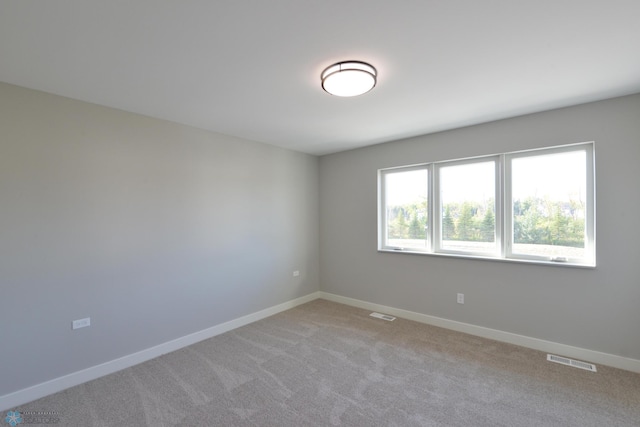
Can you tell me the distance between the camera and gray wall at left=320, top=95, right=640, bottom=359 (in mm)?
2561

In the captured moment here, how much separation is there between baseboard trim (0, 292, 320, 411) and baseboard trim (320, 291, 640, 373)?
75.0 inches

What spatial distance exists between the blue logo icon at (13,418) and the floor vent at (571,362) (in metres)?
4.52

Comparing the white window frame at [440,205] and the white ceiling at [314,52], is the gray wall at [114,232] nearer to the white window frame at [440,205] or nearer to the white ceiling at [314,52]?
the white ceiling at [314,52]

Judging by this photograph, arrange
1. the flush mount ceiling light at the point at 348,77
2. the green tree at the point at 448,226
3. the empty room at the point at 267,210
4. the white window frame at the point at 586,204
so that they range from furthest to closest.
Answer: the green tree at the point at 448,226 < the white window frame at the point at 586,204 < the flush mount ceiling light at the point at 348,77 < the empty room at the point at 267,210

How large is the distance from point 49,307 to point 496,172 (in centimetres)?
471

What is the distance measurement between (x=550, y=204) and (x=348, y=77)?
2643 mm

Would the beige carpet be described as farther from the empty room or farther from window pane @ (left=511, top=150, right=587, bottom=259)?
window pane @ (left=511, top=150, right=587, bottom=259)

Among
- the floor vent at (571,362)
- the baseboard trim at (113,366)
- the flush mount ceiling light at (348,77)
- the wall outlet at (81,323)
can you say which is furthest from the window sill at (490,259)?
the wall outlet at (81,323)

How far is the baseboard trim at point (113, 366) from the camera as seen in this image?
219cm

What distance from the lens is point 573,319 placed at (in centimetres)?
278

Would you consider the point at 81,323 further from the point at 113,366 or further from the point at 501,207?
the point at 501,207

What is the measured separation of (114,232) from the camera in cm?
270

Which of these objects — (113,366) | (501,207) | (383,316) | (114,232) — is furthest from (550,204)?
(113,366)

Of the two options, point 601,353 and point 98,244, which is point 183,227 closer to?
point 98,244
